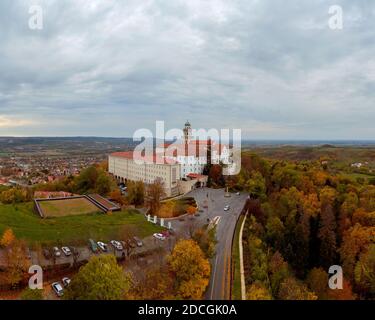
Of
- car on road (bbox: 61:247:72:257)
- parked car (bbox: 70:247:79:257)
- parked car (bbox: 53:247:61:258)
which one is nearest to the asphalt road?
parked car (bbox: 70:247:79:257)

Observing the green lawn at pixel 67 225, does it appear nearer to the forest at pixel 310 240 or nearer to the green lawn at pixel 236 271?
the green lawn at pixel 236 271

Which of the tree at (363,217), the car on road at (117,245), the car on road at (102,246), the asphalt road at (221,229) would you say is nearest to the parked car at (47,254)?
the car on road at (102,246)

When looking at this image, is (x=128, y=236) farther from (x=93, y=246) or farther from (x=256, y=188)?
(x=256, y=188)

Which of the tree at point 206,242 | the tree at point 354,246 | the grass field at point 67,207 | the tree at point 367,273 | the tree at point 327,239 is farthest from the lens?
the grass field at point 67,207

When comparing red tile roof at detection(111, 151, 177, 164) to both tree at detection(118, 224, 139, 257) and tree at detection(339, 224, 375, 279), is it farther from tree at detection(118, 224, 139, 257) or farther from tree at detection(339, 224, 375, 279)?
tree at detection(339, 224, 375, 279)

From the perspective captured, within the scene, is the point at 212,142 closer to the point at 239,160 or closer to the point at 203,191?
the point at 239,160
